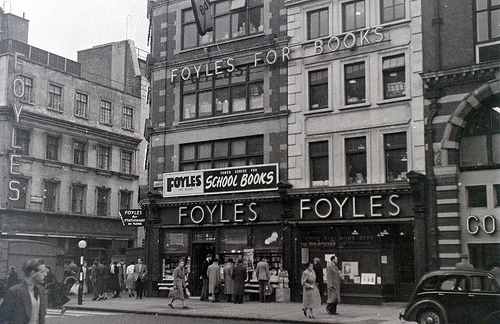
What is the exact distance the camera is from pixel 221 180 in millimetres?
30531

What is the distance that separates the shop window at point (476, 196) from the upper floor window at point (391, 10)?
7690 mm

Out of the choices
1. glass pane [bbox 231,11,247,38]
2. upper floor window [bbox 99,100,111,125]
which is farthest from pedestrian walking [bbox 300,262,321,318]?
upper floor window [bbox 99,100,111,125]

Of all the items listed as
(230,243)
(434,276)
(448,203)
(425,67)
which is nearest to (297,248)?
(230,243)

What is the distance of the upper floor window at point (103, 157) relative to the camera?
49481 mm

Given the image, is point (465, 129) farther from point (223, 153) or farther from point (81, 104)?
point (81, 104)

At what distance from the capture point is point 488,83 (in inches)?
926

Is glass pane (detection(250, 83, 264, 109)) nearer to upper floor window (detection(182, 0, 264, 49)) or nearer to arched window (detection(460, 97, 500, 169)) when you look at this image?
upper floor window (detection(182, 0, 264, 49))

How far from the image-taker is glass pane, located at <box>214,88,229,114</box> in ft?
103

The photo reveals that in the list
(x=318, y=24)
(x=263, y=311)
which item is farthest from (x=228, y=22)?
(x=263, y=311)

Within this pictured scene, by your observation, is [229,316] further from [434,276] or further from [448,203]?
[448,203]

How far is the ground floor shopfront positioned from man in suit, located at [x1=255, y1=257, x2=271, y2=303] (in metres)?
0.82

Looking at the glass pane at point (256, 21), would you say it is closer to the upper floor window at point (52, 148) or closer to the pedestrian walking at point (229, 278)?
the pedestrian walking at point (229, 278)

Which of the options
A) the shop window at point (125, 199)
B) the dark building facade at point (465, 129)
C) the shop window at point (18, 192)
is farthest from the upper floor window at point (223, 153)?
the shop window at point (125, 199)

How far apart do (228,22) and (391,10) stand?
28.3 feet
